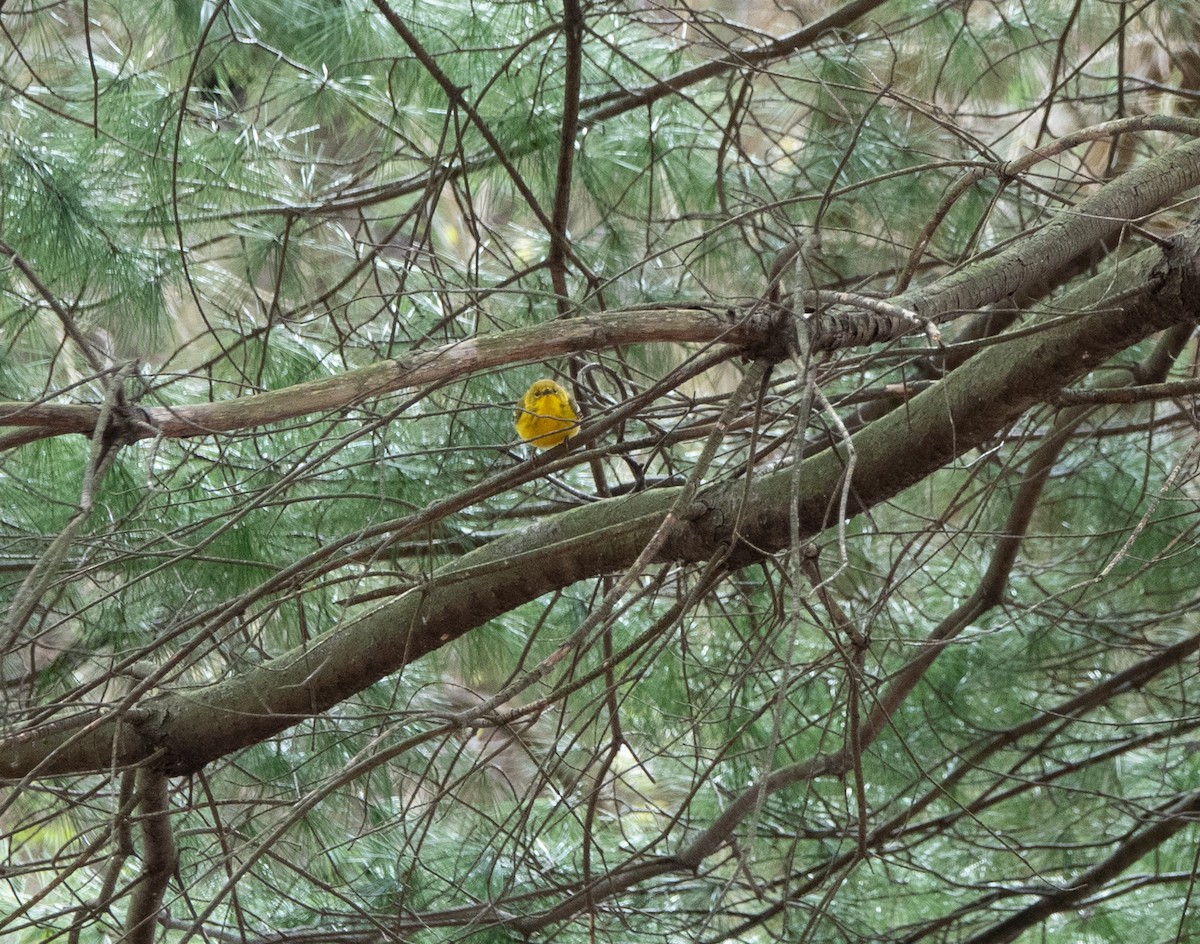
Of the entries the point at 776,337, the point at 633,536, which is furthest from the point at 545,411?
the point at 776,337

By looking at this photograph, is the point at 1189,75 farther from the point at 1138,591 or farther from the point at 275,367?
the point at 275,367

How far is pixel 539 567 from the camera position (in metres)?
1.17

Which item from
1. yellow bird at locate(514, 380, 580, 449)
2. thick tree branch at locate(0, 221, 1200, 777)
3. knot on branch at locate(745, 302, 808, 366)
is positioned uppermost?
yellow bird at locate(514, 380, 580, 449)

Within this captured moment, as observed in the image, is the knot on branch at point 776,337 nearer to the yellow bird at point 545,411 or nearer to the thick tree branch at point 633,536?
the thick tree branch at point 633,536

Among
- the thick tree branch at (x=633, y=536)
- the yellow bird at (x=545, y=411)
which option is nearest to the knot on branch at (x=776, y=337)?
the thick tree branch at (x=633, y=536)

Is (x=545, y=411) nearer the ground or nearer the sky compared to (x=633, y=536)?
nearer the sky

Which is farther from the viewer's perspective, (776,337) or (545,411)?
(545,411)

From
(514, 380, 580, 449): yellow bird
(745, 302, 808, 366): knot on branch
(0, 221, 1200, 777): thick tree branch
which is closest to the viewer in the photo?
(745, 302, 808, 366): knot on branch

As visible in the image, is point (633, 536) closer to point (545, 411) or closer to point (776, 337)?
point (545, 411)

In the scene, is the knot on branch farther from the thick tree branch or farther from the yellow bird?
the yellow bird

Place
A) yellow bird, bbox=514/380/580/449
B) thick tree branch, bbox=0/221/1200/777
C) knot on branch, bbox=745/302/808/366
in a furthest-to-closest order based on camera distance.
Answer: yellow bird, bbox=514/380/580/449
thick tree branch, bbox=0/221/1200/777
knot on branch, bbox=745/302/808/366

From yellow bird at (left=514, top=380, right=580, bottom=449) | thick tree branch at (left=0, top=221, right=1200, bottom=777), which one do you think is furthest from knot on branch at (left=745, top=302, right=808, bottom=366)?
yellow bird at (left=514, top=380, right=580, bottom=449)

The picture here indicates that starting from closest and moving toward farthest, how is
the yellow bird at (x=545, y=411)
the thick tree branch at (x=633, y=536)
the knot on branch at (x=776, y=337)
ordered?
the knot on branch at (x=776, y=337)
the thick tree branch at (x=633, y=536)
the yellow bird at (x=545, y=411)

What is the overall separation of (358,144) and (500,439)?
3.92 ft
